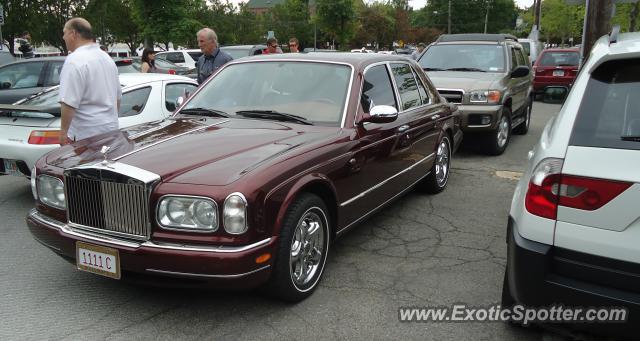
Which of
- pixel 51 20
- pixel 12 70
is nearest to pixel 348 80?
pixel 12 70

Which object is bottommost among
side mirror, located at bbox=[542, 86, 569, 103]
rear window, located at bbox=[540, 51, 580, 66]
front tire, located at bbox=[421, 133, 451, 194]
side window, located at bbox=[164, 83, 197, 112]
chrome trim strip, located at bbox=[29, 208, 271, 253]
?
front tire, located at bbox=[421, 133, 451, 194]

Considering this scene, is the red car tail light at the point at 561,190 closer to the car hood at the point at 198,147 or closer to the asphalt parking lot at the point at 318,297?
the asphalt parking lot at the point at 318,297

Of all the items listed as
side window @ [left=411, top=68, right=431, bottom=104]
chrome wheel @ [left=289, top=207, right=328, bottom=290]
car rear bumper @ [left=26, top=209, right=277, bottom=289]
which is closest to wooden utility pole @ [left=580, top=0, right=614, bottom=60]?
side window @ [left=411, top=68, right=431, bottom=104]

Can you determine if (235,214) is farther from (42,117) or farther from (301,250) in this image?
(42,117)

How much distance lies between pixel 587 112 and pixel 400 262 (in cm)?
211

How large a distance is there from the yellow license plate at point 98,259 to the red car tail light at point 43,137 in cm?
262

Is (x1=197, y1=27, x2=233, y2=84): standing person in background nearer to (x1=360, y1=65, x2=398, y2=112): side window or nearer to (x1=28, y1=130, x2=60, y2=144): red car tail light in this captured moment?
(x1=28, y1=130, x2=60, y2=144): red car tail light

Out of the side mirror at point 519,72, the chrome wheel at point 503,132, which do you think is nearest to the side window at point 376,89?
the chrome wheel at point 503,132

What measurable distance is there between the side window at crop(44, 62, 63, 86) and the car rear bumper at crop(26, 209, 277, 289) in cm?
716

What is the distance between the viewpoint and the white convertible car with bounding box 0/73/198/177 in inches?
211

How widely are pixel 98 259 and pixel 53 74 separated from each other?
7.35 m

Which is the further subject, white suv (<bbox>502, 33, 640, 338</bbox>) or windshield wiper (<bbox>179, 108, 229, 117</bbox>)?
windshield wiper (<bbox>179, 108, 229, 117</bbox>)

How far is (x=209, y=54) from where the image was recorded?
23.8ft

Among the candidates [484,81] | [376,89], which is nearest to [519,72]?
[484,81]
